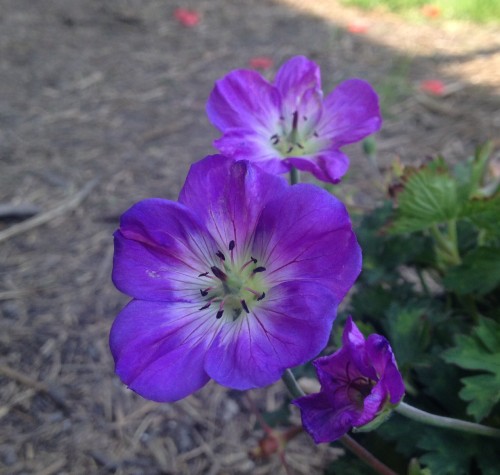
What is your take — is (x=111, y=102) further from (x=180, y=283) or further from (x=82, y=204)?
(x=180, y=283)

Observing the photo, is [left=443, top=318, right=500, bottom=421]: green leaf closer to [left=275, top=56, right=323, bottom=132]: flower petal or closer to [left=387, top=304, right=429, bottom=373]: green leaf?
[left=387, top=304, right=429, bottom=373]: green leaf

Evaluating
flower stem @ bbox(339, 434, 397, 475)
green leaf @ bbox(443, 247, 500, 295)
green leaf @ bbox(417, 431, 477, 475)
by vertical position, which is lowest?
green leaf @ bbox(417, 431, 477, 475)

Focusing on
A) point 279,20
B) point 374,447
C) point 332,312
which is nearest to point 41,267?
point 374,447

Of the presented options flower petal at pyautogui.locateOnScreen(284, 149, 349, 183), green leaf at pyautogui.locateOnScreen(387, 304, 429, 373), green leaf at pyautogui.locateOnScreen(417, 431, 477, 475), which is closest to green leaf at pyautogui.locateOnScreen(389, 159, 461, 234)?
green leaf at pyautogui.locateOnScreen(387, 304, 429, 373)

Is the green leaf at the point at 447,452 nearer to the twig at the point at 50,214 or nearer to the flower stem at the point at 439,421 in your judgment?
the flower stem at the point at 439,421

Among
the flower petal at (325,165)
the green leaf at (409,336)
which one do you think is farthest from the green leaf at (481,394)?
the flower petal at (325,165)

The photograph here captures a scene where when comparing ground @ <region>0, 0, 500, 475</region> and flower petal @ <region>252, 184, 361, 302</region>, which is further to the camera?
ground @ <region>0, 0, 500, 475</region>

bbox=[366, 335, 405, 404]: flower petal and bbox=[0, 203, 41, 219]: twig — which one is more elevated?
bbox=[366, 335, 405, 404]: flower petal

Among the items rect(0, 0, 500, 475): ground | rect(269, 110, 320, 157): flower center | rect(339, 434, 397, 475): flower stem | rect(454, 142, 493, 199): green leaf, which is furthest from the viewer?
rect(0, 0, 500, 475): ground
